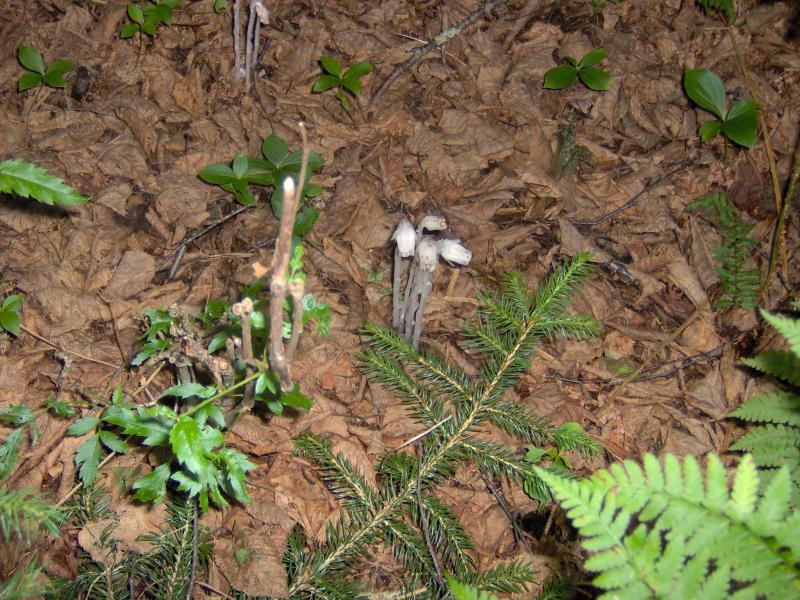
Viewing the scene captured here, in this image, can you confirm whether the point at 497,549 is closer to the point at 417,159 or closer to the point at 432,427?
the point at 432,427

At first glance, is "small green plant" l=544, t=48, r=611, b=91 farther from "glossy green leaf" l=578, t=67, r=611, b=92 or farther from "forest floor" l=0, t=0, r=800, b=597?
"forest floor" l=0, t=0, r=800, b=597

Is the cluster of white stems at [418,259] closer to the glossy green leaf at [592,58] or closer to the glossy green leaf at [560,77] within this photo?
the glossy green leaf at [560,77]

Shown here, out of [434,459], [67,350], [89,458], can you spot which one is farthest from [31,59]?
[434,459]

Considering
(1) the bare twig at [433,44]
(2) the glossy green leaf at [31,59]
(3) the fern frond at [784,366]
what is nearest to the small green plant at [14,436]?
(2) the glossy green leaf at [31,59]

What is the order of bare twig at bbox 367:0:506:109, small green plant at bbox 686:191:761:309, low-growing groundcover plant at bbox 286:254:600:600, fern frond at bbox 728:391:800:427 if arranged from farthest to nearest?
bare twig at bbox 367:0:506:109, small green plant at bbox 686:191:761:309, fern frond at bbox 728:391:800:427, low-growing groundcover plant at bbox 286:254:600:600

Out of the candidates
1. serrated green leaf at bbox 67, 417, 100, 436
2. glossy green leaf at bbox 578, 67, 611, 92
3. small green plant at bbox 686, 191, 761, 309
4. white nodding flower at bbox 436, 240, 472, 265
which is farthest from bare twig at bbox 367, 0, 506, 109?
serrated green leaf at bbox 67, 417, 100, 436

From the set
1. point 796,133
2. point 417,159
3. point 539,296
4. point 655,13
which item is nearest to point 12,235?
point 417,159

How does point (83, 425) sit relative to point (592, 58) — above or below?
below

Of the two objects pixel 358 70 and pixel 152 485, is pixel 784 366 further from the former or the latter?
pixel 358 70
